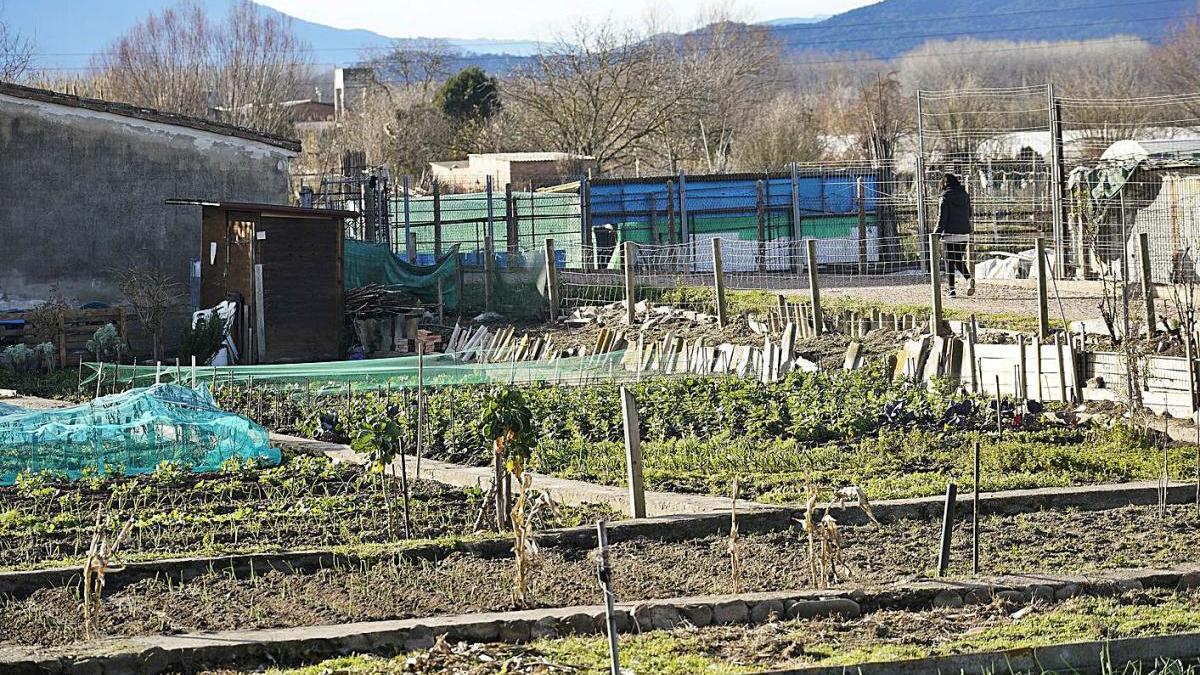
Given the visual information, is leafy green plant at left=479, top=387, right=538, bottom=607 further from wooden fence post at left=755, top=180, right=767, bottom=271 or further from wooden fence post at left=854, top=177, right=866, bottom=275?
wooden fence post at left=854, top=177, right=866, bottom=275

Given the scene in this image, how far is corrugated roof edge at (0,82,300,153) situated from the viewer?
2153 centimetres

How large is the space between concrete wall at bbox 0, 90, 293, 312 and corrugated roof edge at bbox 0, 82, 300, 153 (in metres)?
0.10

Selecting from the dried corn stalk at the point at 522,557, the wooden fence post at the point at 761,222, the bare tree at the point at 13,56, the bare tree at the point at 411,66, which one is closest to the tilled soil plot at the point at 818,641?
the dried corn stalk at the point at 522,557

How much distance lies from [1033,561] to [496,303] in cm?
1654

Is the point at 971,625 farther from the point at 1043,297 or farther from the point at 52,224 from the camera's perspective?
the point at 52,224

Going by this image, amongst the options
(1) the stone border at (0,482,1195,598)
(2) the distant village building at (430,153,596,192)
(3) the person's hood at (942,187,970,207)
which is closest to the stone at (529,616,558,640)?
(1) the stone border at (0,482,1195,598)

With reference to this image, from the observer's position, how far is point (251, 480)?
36.2ft

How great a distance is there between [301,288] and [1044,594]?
16108 millimetres

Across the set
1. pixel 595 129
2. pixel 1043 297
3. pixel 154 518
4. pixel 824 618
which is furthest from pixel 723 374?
pixel 595 129

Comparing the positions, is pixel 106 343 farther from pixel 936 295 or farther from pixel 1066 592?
pixel 1066 592

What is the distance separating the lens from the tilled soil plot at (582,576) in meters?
7.18

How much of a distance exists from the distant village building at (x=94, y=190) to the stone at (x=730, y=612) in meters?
17.0

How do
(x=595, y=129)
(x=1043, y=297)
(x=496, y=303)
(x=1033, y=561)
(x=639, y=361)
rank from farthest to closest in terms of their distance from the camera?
(x=595, y=129) → (x=496, y=303) → (x=639, y=361) → (x=1043, y=297) → (x=1033, y=561)

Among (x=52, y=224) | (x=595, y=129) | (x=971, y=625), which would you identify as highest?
(x=595, y=129)
